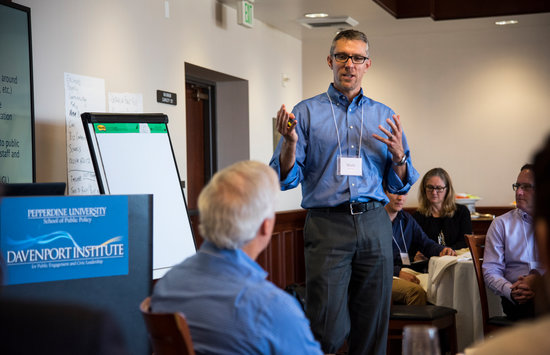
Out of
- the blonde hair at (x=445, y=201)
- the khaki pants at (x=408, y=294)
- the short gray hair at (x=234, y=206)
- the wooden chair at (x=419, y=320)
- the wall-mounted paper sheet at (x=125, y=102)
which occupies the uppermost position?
the wall-mounted paper sheet at (x=125, y=102)

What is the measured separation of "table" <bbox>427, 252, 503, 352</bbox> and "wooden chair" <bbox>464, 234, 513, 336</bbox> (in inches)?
15.1

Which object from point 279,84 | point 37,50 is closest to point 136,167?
point 37,50

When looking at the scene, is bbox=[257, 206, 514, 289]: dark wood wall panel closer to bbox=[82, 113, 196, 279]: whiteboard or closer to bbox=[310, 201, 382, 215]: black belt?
bbox=[82, 113, 196, 279]: whiteboard

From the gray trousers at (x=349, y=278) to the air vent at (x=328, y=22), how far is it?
4289 mm

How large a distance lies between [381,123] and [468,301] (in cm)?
184

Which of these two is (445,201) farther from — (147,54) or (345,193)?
(345,193)

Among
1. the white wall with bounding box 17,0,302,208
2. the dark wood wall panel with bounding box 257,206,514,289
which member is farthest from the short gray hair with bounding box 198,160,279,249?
the dark wood wall panel with bounding box 257,206,514,289

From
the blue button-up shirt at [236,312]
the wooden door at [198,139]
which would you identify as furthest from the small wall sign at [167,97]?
the blue button-up shirt at [236,312]

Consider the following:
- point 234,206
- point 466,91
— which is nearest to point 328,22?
point 466,91

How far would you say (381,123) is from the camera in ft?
11.2

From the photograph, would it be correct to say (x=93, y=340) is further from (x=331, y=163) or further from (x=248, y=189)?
(x=331, y=163)

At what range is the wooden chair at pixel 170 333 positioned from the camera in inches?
62.0

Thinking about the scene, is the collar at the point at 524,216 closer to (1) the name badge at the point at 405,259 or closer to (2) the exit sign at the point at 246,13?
(1) the name badge at the point at 405,259

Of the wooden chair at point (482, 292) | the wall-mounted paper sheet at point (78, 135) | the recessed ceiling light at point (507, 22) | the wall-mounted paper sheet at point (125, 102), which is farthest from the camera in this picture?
the recessed ceiling light at point (507, 22)
